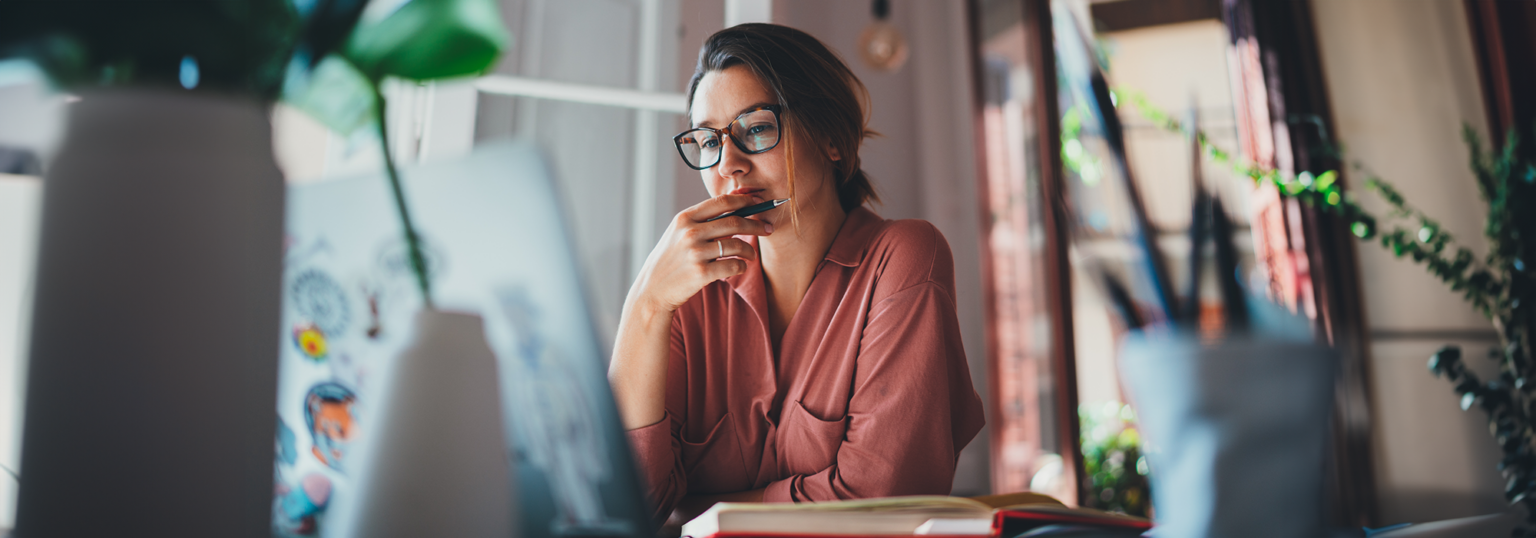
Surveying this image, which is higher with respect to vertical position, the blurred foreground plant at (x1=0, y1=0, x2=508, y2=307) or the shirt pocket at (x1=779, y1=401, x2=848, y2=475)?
the blurred foreground plant at (x1=0, y1=0, x2=508, y2=307)

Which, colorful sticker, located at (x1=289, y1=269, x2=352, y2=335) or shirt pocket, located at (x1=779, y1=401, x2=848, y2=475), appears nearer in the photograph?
colorful sticker, located at (x1=289, y1=269, x2=352, y2=335)

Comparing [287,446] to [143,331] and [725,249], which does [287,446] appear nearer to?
[143,331]

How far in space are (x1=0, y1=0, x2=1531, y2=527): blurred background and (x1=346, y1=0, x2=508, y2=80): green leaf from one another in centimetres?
98

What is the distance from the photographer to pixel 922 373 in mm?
920

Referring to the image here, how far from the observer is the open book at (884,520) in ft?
1.57

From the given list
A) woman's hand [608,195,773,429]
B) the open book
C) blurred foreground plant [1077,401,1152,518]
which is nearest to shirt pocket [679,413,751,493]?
woman's hand [608,195,773,429]

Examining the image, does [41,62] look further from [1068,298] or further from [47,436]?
[1068,298]

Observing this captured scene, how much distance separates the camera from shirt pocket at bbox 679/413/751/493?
102 centimetres

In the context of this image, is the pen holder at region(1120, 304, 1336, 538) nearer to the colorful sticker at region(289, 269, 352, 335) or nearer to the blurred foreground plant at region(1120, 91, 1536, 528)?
the colorful sticker at region(289, 269, 352, 335)

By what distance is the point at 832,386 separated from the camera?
98 cm

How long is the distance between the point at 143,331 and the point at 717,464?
80cm

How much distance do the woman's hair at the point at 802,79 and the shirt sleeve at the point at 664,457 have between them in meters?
0.35

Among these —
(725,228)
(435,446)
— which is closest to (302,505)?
(435,446)

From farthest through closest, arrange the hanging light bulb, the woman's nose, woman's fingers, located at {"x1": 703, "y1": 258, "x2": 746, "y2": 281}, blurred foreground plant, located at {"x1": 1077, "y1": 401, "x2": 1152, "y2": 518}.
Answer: blurred foreground plant, located at {"x1": 1077, "y1": 401, "x2": 1152, "y2": 518}, the hanging light bulb, the woman's nose, woman's fingers, located at {"x1": 703, "y1": 258, "x2": 746, "y2": 281}
